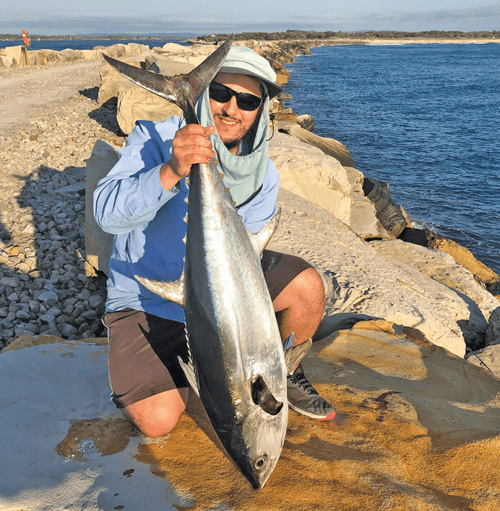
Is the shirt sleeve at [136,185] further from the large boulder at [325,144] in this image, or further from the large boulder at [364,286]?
the large boulder at [325,144]

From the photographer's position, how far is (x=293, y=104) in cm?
2477

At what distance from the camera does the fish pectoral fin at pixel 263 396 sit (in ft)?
6.45

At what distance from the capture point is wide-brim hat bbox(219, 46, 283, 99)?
2613 mm

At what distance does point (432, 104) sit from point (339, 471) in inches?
1150

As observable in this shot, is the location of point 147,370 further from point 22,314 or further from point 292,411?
point 22,314

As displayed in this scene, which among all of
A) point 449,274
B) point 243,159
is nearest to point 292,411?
point 243,159

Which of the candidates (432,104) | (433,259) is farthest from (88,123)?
(432,104)

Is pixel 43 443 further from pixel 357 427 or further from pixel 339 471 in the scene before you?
pixel 357 427

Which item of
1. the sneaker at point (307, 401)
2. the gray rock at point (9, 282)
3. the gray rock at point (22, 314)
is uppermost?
the sneaker at point (307, 401)

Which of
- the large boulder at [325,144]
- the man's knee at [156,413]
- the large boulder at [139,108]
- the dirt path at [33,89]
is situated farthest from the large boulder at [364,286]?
the dirt path at [33,89]

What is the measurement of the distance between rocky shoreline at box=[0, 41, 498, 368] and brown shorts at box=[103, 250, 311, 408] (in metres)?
1.54

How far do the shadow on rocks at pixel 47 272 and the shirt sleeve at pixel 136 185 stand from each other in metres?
1.97

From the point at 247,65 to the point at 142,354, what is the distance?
1764 mm

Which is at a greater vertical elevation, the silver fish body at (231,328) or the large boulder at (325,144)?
the silver fish body at (231,328)
